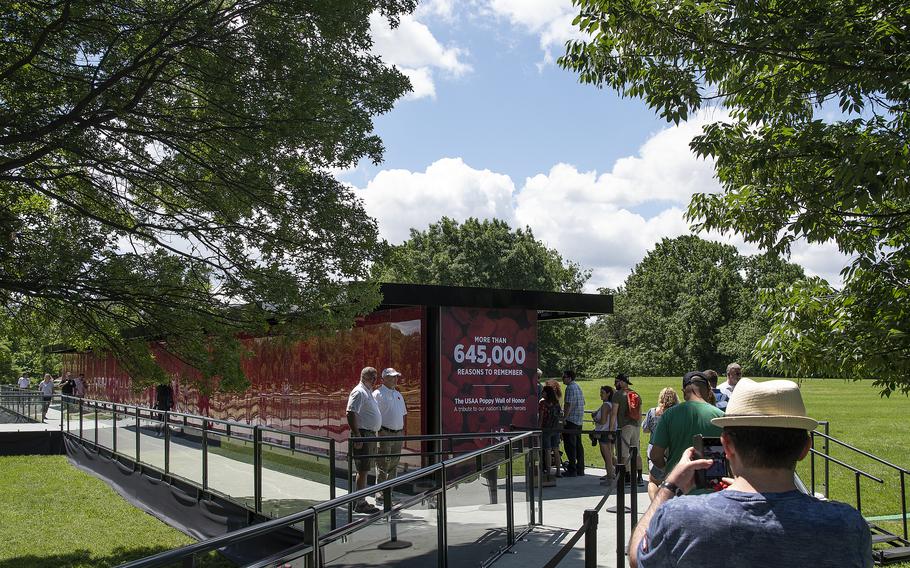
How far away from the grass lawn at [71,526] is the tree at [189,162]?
8.93 ft

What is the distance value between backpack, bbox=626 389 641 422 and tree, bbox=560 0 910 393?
3.75m

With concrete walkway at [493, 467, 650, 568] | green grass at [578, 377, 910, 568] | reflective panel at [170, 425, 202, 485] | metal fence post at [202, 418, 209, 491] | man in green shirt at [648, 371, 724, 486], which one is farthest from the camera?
green grass at [578, 377, 910, 568]

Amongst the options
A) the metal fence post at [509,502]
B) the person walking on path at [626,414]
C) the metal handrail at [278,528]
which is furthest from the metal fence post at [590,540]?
the person walking on path at [626,414]

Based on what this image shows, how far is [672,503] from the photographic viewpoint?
2.35 m

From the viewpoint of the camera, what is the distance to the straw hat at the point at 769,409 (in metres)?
2.40

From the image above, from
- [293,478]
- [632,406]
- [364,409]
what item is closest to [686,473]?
[293,478]

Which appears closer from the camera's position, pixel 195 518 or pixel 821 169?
pixel 821 169

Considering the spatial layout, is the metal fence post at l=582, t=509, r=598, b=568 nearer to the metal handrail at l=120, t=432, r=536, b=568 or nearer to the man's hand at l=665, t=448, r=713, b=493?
the metal handrail at l=120, t=432, r=536, b=568

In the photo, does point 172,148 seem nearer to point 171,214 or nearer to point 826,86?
point 171,214

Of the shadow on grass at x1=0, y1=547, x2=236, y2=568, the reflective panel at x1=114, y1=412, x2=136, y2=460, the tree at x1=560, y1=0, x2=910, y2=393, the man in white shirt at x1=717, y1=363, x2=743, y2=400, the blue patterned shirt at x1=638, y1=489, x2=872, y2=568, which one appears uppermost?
the tree at x1=560, y1=0, x2=910, y2=393

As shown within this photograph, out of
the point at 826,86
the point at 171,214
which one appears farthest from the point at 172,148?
the point at 826,86

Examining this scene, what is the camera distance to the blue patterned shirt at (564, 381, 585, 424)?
14.6 meters

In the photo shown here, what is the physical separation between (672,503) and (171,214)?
10035 mm

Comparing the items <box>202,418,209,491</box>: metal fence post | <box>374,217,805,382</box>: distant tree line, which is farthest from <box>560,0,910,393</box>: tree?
<box>374,217,805,382</box>: distant tree line
